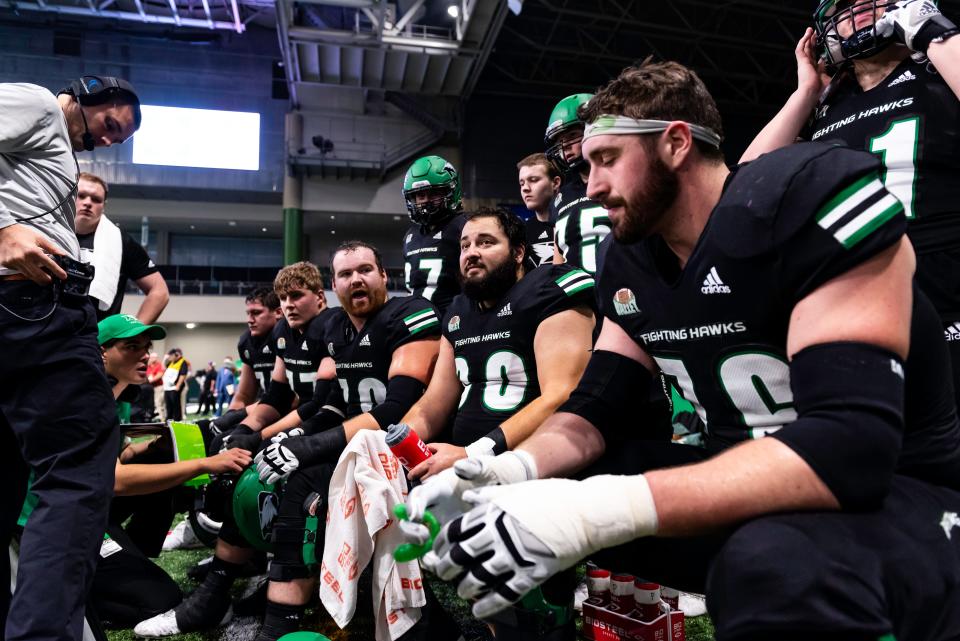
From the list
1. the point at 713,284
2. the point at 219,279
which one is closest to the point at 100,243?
the point at 713,284

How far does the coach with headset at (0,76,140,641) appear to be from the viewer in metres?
1.85

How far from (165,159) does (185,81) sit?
8.95ft

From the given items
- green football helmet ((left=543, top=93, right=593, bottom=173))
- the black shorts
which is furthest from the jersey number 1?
green football helmet ((left=543, top=93, right=593, bottom=173))

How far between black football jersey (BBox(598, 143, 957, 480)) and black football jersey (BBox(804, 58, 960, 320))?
70 cm

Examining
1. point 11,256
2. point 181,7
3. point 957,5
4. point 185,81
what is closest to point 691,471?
point 11,256

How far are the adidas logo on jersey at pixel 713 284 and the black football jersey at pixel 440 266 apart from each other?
2.97 m

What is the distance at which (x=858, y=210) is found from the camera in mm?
1214

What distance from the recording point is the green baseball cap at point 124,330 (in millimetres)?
3034

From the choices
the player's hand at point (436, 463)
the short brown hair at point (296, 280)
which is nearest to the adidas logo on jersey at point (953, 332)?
the player's hand at point (436, 463)

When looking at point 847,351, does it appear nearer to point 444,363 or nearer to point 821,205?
point 821,205

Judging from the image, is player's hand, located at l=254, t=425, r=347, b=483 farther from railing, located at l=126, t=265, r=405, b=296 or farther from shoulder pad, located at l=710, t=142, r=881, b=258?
railing, located at l=126, t=265, r=405, b=296

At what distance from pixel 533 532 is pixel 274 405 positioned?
4235mm

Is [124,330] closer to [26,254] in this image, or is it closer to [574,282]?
[26,254]

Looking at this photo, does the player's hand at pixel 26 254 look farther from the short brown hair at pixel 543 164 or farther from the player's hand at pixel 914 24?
the short brown hair at pixel 543 164
